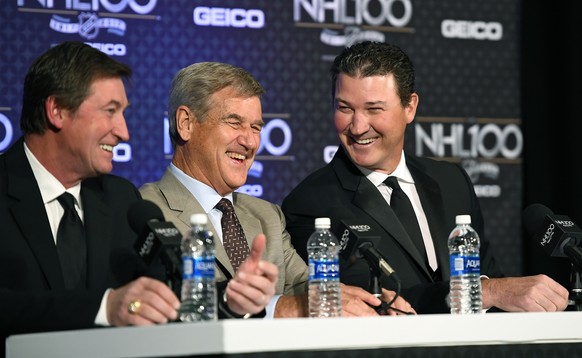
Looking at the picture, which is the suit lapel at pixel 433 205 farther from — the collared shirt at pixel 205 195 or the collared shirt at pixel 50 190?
the collared shirt at pixel 50 190

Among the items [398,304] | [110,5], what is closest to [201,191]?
[398,304]

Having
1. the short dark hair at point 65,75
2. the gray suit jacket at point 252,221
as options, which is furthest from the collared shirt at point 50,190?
the gray suit jacket at point 252,221

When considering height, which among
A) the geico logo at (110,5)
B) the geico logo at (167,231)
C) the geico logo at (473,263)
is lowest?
the geico logo at (473,263)

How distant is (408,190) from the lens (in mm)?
4469

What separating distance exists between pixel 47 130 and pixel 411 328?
1.44 m

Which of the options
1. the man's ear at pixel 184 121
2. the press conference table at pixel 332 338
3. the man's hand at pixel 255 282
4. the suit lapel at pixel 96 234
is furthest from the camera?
the man's ear at pixel 184 121

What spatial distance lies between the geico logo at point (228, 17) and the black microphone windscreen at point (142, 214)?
2.56 m

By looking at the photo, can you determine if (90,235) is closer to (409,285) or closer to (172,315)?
(172,315)

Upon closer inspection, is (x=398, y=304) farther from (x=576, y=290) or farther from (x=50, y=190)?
(x=50, y=190)

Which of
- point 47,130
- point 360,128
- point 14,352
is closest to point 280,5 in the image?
point 360,128

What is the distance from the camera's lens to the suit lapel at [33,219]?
3348 mm

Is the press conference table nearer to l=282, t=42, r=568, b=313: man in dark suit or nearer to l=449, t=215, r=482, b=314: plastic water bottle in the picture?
l=449, t=215, r=482, b=314: plastic water bottle

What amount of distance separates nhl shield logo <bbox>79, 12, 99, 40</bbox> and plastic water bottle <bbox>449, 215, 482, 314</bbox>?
2.29 metres

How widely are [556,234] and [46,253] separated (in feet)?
5.35
